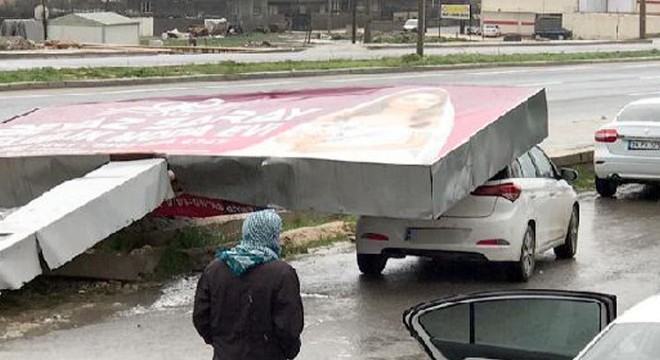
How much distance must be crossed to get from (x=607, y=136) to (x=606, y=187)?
85 cm

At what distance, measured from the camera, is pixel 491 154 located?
12641 mm

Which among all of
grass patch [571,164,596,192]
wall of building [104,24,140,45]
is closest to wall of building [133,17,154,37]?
wall of building [104,24,140,45]

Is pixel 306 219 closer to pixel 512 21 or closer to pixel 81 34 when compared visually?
pixel 81 34

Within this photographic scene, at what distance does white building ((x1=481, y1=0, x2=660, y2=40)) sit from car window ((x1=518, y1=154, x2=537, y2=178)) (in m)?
94.4

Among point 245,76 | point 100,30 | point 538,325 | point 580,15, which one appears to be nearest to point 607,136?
point 538,325

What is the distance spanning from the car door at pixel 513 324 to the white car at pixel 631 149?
13.6 meters

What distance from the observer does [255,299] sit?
21.4 ft

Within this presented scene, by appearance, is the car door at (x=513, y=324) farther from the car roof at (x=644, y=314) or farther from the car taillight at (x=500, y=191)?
the car taillight at (x=500, y=191)

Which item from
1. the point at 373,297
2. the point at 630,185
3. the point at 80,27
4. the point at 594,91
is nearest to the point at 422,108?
the point at 373,297

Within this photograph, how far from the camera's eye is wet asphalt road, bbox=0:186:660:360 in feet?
33.6

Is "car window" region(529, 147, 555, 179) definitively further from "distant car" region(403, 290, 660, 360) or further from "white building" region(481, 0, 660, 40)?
"white building" region(481, 0, 660, 40)

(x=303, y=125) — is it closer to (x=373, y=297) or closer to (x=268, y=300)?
(x=373, y=297)

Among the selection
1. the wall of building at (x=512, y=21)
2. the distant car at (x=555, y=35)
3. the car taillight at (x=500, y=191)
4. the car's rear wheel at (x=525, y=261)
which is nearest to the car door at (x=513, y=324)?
the car taillight at (x=500, y=191)

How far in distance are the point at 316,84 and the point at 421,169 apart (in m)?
25.2
